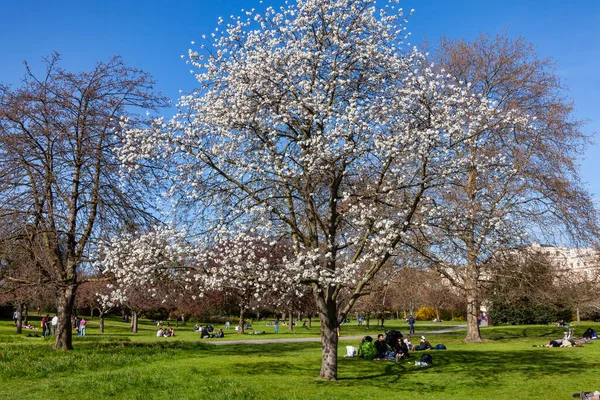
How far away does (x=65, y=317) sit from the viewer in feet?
70.9

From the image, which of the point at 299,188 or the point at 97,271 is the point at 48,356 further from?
the point at 299,188

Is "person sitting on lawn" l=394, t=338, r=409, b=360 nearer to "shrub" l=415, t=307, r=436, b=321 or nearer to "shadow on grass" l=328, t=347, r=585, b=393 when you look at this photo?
"shadow on grass" l=328, t=347, r=585, b=393

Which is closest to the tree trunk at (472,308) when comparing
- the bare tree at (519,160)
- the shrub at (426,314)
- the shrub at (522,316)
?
the bare tree at (519,160)

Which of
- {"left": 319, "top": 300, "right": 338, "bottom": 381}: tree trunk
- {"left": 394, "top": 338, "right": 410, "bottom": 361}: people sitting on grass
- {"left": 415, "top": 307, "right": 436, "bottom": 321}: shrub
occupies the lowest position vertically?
{"left": 415, "top": 307, "right": 436, "bottom": 321}: shrub

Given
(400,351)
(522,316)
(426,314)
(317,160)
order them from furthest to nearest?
(426,314) → (522,316) → (400,351) → (317,160)

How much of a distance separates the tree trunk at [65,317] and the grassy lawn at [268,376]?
0.68 m

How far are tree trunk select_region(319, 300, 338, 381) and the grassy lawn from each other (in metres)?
0.44

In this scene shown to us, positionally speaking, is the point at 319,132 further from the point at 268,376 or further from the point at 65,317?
the point at 65,317

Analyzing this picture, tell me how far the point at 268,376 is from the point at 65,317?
9.71 metres

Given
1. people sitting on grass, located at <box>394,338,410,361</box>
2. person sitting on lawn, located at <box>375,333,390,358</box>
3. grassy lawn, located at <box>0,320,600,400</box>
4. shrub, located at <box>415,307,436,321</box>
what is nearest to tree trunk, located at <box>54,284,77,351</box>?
grassy lawn, located at <box>0,320,600,400</box>

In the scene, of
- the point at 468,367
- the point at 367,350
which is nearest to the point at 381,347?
the point at 367,350

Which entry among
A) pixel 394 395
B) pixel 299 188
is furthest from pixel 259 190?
pixel 394 395

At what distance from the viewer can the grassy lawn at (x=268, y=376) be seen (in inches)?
545

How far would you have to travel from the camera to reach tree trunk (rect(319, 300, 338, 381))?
16.1 metres
